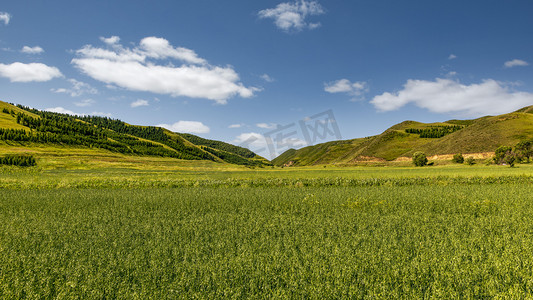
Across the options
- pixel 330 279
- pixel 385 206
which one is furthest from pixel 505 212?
pixel 330 279

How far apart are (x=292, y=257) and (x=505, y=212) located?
14.9m

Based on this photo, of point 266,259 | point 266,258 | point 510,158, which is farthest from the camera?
point 510,158

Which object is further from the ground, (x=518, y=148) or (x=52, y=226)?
(x=518, y=148)

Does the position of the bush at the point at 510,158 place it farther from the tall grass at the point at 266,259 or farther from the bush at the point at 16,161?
the bush at the point at 16,161

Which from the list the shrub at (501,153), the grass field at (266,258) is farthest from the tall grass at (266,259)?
the shrub at (501,153)

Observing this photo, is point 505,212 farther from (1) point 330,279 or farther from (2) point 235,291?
(2) point 235,291

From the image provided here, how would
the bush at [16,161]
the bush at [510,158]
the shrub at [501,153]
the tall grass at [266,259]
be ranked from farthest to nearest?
the bush at [16,161]
the shrub at [501,153]
the bush at [510,158]
the tall grass at [266,259]

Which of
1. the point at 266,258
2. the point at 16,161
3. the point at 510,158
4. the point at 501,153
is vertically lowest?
the point at 266,258

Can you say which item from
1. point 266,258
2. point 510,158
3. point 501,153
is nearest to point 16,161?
point 266,258

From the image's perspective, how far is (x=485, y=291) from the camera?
5648 mm

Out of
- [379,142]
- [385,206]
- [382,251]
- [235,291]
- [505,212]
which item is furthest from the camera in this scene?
[379,142]

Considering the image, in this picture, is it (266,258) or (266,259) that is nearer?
(266,259)

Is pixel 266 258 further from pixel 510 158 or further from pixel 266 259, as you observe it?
pixel 510 158

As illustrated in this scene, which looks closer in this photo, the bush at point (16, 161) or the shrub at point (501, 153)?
the shrub at point (501, 153)
